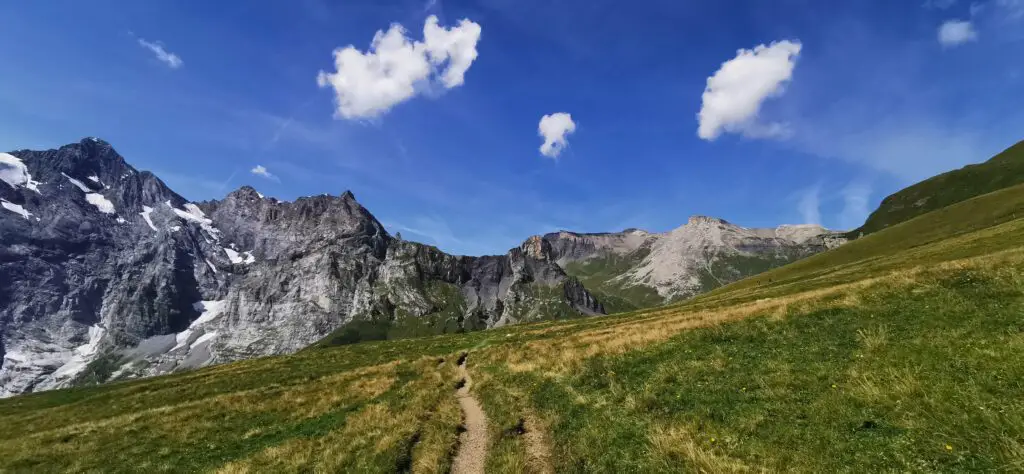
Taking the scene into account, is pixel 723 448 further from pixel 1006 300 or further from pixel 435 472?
pixel 1006 300

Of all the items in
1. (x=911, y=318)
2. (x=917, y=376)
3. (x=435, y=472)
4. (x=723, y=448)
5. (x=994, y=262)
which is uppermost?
(x=994, y=262)

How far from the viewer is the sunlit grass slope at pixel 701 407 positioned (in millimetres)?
10070

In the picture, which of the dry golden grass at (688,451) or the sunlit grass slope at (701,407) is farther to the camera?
the sunlit grass slope at (701,407)

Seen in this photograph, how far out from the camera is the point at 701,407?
1405cm

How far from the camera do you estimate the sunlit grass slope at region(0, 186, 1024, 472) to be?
10.1 meters

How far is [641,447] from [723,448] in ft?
7.39

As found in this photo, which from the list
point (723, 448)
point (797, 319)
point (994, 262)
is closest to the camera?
point (723, 448)

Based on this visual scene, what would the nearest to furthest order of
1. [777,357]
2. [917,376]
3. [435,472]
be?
1. [917,376]
2. [435,472]
3. [777,357]

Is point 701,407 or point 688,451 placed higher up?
point 701,407

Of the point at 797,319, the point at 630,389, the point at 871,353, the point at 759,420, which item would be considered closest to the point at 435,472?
the point at 630,389

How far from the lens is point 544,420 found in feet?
57.3

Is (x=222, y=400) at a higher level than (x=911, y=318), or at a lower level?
lower

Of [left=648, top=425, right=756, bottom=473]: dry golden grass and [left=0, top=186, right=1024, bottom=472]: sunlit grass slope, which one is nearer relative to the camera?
[left=648, top=425, right=756, bottom=473]: dry golden grass

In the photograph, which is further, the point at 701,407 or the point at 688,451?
the point at 701,407
